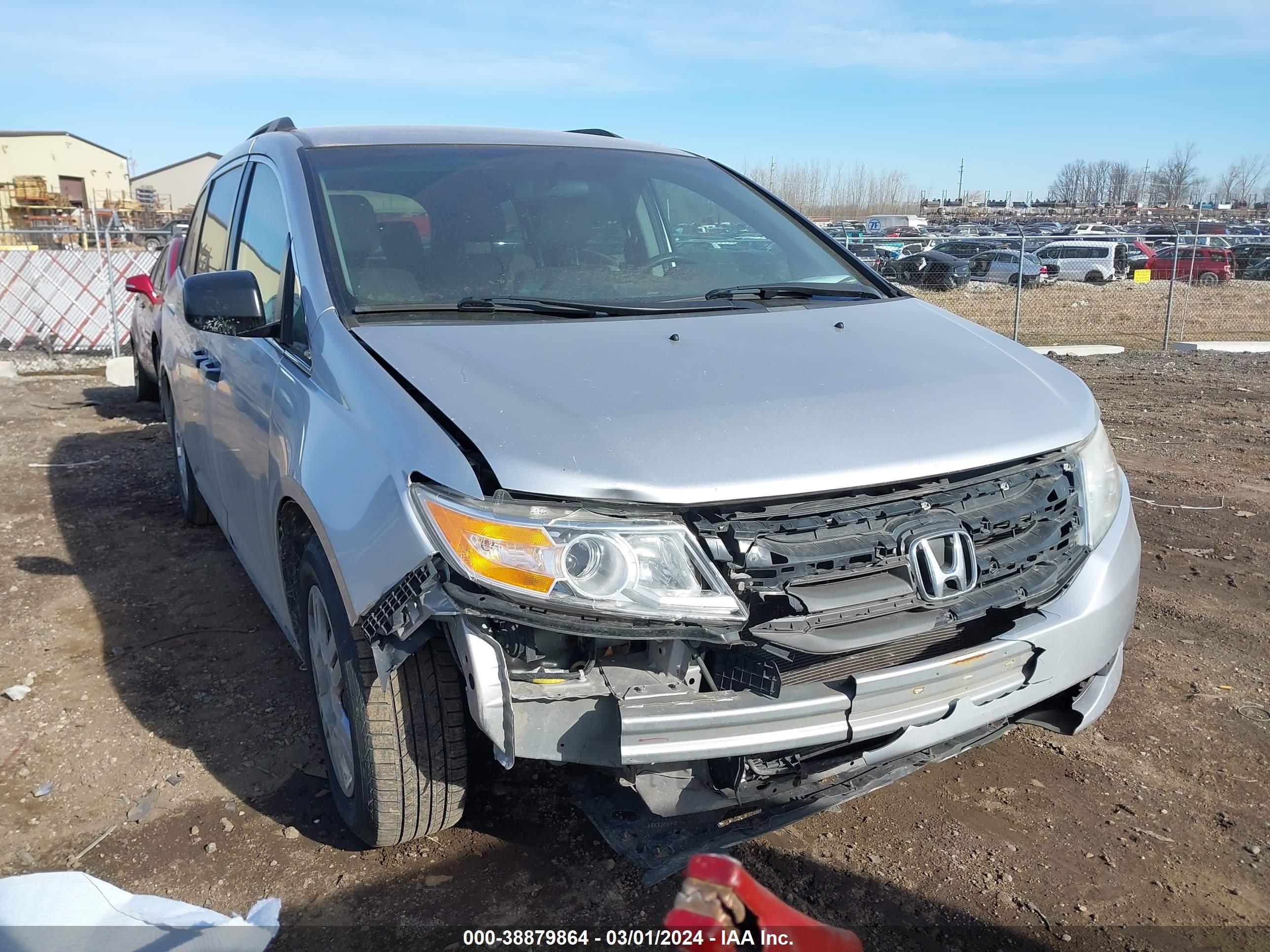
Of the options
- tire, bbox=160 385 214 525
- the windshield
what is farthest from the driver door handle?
tire, bbox=160 385 214 525

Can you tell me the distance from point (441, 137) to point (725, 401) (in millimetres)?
1909

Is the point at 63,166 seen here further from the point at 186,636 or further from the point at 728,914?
the point at 728,914

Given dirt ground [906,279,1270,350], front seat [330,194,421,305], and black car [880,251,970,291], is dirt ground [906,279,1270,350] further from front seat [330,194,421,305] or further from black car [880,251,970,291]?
front seat [330,194,421,305]

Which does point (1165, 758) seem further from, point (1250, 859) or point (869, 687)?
point (869, 687)

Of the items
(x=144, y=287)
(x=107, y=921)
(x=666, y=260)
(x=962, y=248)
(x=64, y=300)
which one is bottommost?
(x=107, y=921)

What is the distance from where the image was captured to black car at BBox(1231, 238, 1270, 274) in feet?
65.8

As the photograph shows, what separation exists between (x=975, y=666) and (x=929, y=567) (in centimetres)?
26

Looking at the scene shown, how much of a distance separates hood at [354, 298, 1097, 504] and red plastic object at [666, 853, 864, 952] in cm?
88

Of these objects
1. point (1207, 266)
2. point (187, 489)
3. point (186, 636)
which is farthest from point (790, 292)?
point (1207, 266)

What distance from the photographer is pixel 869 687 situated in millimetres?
2115

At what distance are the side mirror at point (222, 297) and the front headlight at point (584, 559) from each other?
127 centimetres

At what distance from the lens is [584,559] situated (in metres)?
2.04

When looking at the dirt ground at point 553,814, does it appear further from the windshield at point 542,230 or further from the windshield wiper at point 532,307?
the windshield at point 542,230

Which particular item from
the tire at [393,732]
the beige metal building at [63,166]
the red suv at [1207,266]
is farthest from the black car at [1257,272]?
the beige metal building at [63,166]
